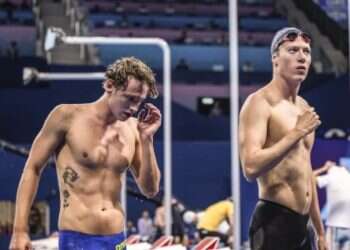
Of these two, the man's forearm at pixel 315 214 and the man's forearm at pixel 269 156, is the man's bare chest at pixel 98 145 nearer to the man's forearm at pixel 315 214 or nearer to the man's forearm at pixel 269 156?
the man's forearm at pixel 269 156

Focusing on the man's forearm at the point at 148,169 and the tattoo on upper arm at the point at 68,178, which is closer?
the tattoo on upper arm at the point at 68,178

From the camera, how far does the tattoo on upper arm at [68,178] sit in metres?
2.89

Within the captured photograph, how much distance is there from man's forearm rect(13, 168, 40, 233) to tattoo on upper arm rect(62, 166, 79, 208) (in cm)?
10

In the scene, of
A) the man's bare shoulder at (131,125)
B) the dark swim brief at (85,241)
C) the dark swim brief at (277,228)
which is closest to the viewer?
the dark swim brief at (85,241)

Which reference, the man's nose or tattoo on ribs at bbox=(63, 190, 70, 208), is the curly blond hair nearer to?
the man's nose

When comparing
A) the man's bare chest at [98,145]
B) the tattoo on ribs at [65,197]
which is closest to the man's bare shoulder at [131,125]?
the man's bare chest at [98,145]

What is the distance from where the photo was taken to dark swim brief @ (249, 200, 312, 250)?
2.94m

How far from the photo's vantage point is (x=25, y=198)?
9.20ft

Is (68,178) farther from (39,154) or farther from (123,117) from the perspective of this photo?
(123,117)

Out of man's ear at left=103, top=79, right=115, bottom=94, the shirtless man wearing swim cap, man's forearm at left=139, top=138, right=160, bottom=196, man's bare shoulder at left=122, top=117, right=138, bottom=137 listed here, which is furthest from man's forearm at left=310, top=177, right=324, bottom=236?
man's ear at left=103, top=79, right=115, bottom=94

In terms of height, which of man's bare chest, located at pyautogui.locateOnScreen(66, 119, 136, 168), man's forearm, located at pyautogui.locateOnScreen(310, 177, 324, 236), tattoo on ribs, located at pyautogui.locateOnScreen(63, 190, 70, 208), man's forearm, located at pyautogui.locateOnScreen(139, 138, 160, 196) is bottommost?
man's forearm, located at pyautogui.locateOnScreen(310, 177, 324, 236)

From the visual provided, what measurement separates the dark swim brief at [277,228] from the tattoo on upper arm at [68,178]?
71 cm

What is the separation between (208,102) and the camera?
43.8 ft

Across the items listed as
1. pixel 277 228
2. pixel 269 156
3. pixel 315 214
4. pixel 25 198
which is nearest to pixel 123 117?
pixel 25 198
